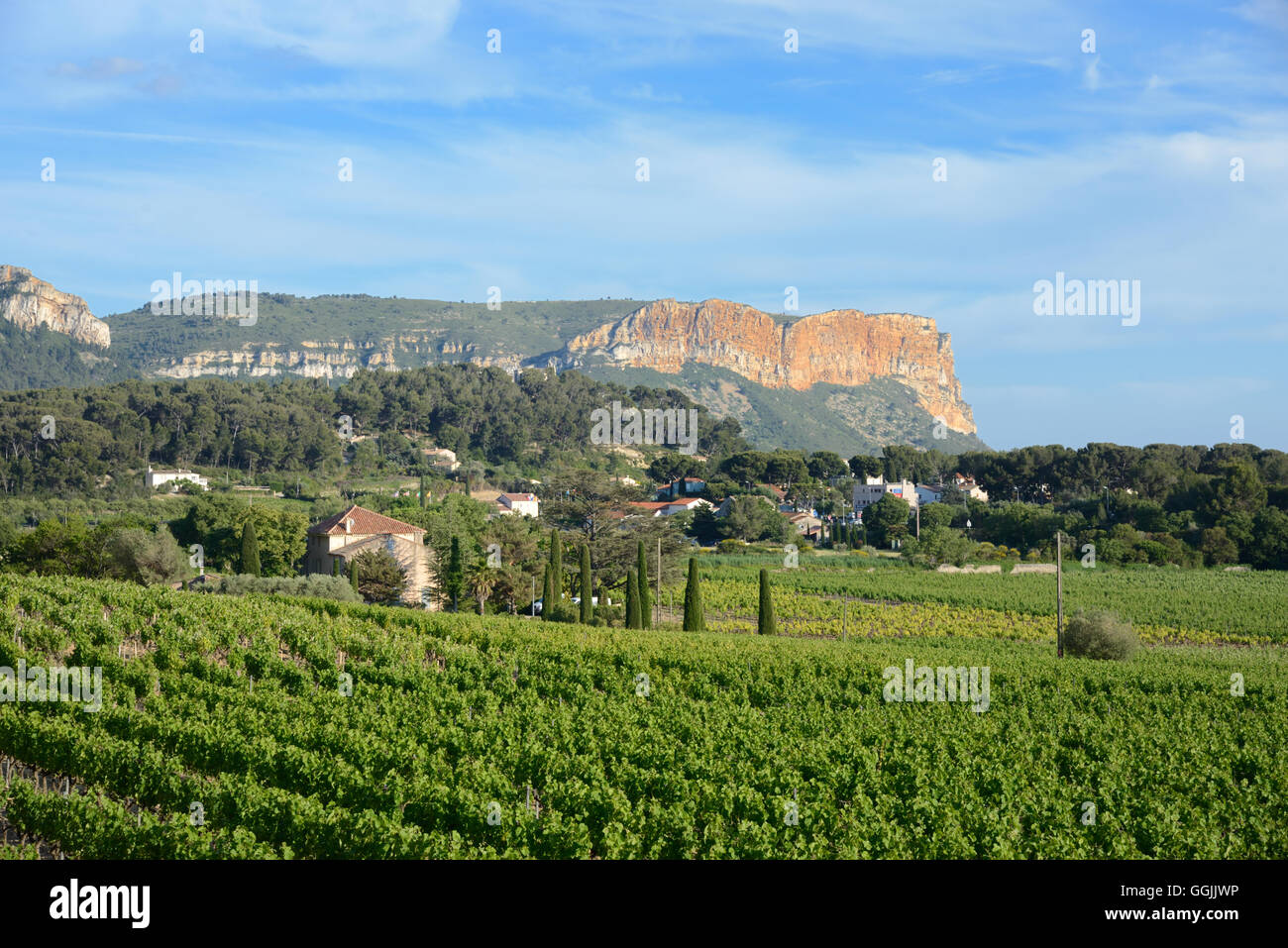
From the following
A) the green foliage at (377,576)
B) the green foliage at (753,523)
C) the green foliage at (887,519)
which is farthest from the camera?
the green foliage at (887,519)

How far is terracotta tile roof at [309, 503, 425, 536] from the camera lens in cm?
5250

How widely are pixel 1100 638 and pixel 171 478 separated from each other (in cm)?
7753

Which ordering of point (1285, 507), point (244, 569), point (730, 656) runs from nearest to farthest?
point (730, 656), point (244, 569), point (1285, 507)

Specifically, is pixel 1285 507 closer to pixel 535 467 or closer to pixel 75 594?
pixel 535 467

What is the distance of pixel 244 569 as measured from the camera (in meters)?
47.1

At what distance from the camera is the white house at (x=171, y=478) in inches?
3472

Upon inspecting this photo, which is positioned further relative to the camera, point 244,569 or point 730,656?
point 244,569

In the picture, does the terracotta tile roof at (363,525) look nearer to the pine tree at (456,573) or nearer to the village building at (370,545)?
the village building at (370,545)

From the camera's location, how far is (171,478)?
89.2 meters

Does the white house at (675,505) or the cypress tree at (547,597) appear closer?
the cypress tree at (547,597)

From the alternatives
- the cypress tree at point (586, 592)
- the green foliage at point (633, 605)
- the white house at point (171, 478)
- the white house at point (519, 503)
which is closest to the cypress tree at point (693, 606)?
the green foliage at point (633, 605)

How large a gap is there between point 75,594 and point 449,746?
1664 cm

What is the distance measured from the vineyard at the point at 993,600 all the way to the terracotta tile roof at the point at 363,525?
54.5 feet
